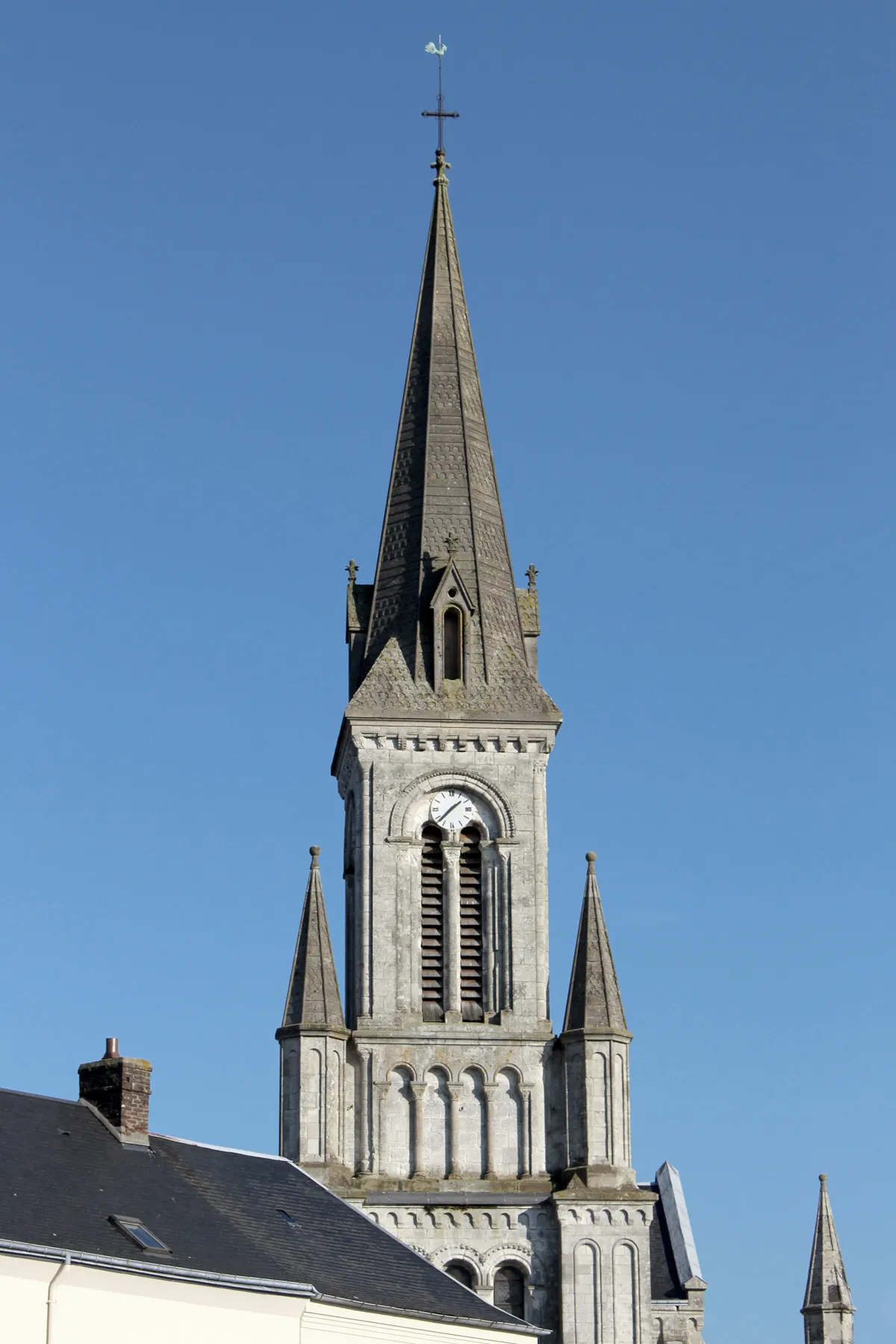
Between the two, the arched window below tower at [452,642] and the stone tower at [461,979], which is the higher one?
the arched window below tower at [452,642]

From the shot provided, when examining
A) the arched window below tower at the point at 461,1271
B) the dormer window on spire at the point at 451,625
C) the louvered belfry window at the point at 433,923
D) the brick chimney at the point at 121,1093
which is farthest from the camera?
the dormer window on spire at the point at 451,625

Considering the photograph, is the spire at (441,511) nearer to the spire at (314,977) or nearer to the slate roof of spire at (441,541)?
the slate roof of spire at (441,541)

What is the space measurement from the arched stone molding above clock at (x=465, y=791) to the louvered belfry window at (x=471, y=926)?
467mm

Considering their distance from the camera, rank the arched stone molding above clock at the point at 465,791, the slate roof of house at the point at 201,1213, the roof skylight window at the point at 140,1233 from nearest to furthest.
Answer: the slate roof of house at the point at 201,1213 < the roof skylight window at the point at 140,1233 < the arched stone molding above clock at the point at 465,791

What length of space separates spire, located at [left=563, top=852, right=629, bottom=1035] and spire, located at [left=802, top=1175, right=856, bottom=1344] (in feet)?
43.4

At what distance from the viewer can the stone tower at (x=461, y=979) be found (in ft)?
161

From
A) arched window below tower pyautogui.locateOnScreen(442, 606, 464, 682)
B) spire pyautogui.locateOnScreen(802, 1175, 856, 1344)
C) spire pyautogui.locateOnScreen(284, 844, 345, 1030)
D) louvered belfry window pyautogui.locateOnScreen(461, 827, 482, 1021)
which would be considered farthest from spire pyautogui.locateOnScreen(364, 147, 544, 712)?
spire pyautogui.locateOnScreen(802, 1175, 856, 1344)

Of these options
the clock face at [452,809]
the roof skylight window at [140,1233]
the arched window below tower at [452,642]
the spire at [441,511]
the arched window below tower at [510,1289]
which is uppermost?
the spire at [441,511]

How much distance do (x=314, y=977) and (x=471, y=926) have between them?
392cm

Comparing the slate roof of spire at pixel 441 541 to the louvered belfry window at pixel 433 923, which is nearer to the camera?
the louvered belfry window at pixel 433 923

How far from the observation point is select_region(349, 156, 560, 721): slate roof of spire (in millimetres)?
54500

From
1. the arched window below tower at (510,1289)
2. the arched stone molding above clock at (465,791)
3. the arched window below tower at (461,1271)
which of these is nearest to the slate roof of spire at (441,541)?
the arched stone molding above clock at (465,791)

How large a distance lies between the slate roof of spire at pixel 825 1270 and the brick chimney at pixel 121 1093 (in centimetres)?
2843

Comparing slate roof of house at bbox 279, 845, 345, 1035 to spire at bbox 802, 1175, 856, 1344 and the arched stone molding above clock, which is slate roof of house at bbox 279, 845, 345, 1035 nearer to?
the arched stone molding above clock
